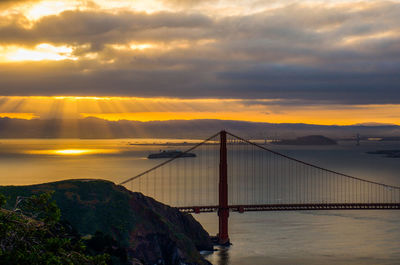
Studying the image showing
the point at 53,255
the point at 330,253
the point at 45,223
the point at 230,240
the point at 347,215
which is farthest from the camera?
the point at 347,215

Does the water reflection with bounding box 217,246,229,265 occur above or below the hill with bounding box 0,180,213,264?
below

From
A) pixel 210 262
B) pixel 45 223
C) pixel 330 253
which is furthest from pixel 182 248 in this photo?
pixel 45 223

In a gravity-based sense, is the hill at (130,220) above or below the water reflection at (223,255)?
above

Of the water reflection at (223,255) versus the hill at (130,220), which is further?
the water reflection at (223,255)

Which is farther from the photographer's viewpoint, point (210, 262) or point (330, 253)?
point (330, 253)

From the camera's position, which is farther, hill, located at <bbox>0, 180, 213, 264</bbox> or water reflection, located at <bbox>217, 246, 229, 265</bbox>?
water reflection, located at <bbox>217, 246, 229, 265</bbox>

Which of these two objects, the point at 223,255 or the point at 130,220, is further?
the point at 223,255

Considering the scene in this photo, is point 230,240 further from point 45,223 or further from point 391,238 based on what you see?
point 45,223

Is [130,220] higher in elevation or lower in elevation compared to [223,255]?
higher
